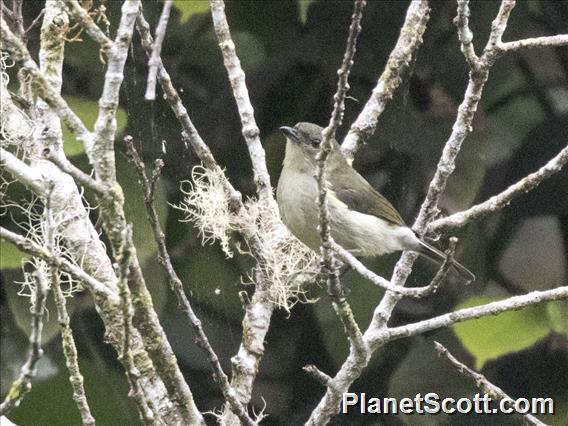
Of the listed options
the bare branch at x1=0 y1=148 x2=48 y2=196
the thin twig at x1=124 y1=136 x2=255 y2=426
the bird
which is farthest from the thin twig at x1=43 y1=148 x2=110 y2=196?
the bird

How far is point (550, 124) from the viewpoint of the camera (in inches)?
178

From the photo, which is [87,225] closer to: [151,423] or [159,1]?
[151,423]

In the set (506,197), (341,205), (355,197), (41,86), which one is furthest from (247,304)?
(41,86)

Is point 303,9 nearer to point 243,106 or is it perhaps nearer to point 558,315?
point 243,106

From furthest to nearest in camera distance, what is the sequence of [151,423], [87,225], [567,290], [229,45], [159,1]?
[159,1] < [229,45] < [87,225] < [567,290] < [151,423]

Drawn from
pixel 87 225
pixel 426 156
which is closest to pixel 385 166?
pixel 426 156

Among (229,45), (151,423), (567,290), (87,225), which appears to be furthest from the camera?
(229,45)

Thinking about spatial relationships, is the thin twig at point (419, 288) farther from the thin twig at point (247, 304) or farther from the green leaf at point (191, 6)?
the green leaf at point (191, 6)

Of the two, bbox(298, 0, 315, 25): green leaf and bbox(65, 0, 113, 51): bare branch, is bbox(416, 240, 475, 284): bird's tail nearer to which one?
bbox(298, 0, 315, 25): green leaf

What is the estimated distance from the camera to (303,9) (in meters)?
4.57

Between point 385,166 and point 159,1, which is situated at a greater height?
point 159,1

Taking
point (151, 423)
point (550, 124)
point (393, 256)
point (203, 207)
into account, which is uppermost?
point (550, 124)

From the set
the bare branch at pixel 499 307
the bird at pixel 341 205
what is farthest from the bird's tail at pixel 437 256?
the bare branch at pixel 499 307

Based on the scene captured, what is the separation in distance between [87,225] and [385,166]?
6.37ft
